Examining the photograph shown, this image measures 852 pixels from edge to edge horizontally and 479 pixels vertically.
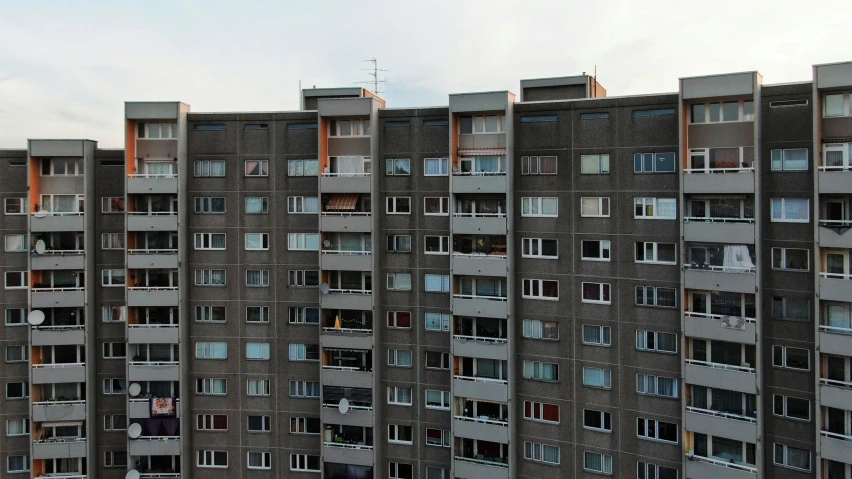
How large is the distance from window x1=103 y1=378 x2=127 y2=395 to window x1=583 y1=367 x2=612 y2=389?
28770 millimetres

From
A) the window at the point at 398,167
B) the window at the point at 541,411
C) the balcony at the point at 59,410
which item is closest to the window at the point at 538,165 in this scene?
the window at the point at 398,167

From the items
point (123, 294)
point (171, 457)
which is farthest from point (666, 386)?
point (123, 294)

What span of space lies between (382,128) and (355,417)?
17262mm

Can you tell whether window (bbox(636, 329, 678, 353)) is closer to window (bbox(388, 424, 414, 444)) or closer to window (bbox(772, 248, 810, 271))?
window (bbox(772, 248, 810, 271))

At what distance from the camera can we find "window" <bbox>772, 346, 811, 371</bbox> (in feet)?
92.5

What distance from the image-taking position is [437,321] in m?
35.7

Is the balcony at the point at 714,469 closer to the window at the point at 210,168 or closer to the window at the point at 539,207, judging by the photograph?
the window at the point at 539,207

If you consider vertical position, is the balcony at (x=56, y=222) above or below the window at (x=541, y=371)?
above

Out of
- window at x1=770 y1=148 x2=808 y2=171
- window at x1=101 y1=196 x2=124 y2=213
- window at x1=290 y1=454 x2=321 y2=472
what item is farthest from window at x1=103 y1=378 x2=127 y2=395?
window at x1=770 y1=148 x2=808 y2=171

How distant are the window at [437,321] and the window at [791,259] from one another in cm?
1723

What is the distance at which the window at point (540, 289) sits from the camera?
110 ft

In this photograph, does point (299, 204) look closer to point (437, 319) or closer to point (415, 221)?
point (415, 221)

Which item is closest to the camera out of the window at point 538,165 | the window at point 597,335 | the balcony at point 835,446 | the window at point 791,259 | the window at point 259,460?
the balcony at point 835,446

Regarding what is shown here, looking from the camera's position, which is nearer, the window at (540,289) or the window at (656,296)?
the window at (656,296)
